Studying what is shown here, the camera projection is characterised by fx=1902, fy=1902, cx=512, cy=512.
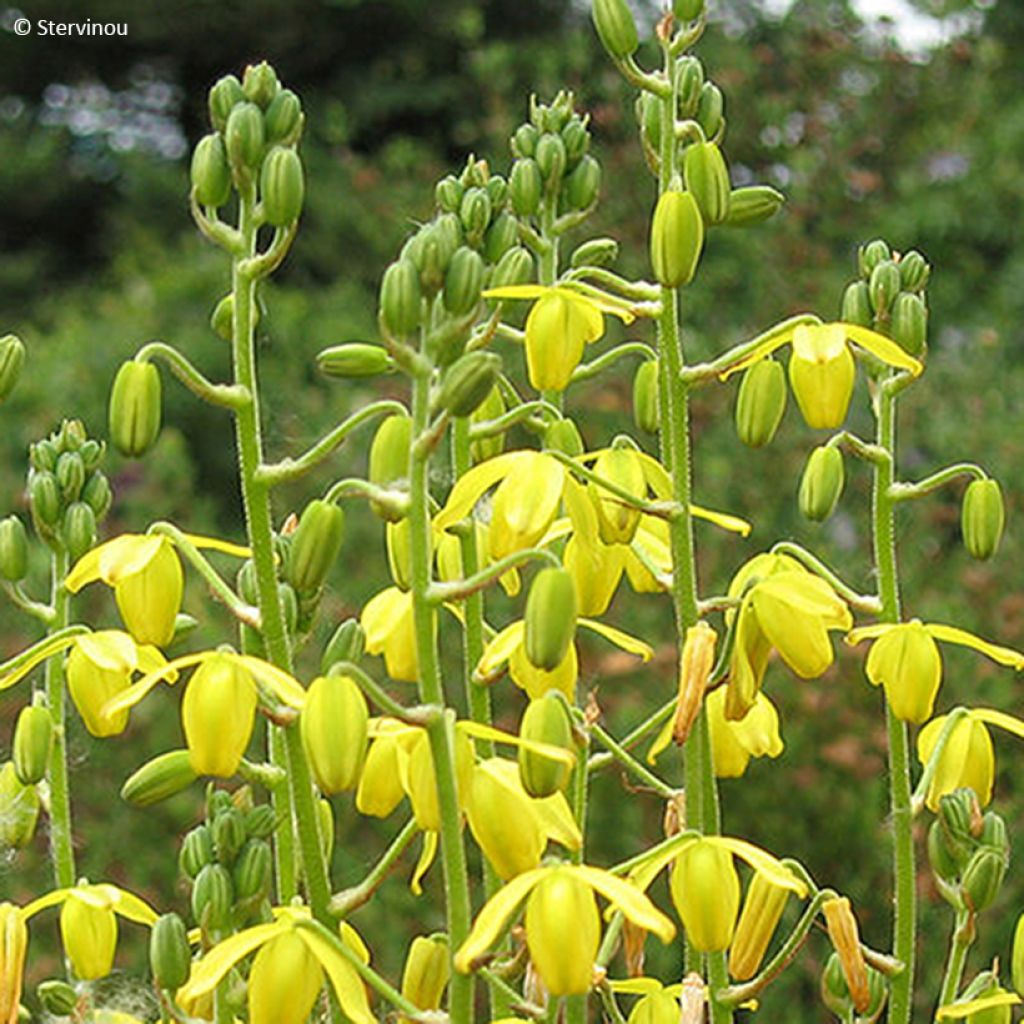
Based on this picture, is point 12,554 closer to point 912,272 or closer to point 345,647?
point 345,647

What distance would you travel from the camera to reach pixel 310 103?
745cm

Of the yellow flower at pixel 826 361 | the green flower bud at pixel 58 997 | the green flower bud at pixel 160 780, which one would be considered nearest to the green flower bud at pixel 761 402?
the yellow flower at pixel 826 361

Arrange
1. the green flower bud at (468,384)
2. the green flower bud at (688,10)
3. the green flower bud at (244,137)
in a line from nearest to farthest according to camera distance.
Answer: the green flower bud at (468,384)
the green flower bud at (244,137)
the green flower bud at (688,10)

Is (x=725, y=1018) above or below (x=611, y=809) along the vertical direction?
above

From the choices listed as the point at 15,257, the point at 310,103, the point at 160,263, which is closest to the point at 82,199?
the point at 15,257

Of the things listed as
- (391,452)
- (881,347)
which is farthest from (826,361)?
(391,452)

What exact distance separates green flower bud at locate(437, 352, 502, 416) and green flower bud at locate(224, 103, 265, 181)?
18 centimetres

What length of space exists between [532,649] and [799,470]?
8.48 ft

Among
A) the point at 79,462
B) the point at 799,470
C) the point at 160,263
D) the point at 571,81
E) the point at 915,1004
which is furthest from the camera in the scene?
the point at 160,263

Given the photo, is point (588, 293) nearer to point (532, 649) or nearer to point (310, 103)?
point (532, 649)

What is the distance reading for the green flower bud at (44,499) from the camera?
3.49ft

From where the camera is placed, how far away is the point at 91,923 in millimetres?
968

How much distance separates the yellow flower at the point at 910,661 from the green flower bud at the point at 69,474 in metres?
0.44

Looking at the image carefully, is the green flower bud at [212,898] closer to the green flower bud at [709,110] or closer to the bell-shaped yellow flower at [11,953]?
the bell-shaped yellow flower at [11,953]
